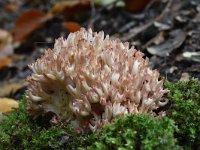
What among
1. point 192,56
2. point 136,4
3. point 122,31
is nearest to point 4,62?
point 122,31

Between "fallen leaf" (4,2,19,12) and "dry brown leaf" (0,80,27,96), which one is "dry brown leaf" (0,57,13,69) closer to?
"dry brown leaf" (0,80,27,96)

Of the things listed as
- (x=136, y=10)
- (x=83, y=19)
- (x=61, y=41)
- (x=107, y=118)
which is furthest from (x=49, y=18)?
(x=107, y=118)

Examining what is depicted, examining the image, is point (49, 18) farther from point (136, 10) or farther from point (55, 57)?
point (55, 57)

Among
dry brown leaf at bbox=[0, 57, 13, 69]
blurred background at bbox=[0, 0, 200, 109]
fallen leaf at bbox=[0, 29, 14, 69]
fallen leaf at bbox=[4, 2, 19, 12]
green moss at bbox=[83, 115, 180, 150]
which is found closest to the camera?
green moss at bbox=[83, 115, 180, 150]

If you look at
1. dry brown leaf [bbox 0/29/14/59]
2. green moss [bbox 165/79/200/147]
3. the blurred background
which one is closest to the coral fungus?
green moss [bbox 165/79/200/147]

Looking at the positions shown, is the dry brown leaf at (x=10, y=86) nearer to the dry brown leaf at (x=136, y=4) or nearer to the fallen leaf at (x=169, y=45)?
the fallen leaf at (x=169, y=45)
